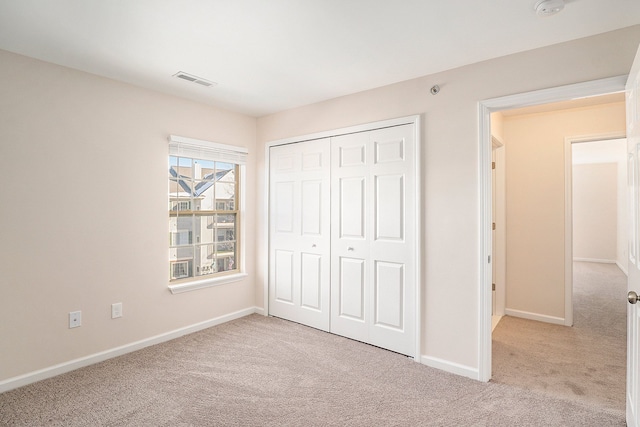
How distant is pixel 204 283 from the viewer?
11.8ft

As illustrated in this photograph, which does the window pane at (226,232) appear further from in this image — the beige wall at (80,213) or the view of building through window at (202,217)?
the beige wall at (80,213)

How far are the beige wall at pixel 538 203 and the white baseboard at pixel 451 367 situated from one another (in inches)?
77.4

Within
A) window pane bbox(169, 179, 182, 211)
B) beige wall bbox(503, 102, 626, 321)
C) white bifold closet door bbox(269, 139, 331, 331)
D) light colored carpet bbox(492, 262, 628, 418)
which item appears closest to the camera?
light colored carpet bbox(492, 262, 628, 418)

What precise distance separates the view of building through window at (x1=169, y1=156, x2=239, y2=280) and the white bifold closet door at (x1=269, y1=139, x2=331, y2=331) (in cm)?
52

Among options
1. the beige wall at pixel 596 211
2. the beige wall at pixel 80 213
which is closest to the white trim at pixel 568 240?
the beige wall at pixel 80 213

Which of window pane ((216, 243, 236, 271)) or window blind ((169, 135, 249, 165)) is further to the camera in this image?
window pane ((216, 243, 236, 271))

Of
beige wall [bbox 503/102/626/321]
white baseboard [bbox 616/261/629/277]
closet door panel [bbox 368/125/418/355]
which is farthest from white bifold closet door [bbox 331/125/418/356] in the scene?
white baseboard [bbox 616/261/629/277]

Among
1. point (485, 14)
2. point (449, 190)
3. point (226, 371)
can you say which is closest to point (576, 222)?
point (449, 190)

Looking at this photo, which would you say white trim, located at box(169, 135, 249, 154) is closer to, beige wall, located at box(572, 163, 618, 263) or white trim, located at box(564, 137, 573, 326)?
white trim, located at box(564, 137, 573, 326)

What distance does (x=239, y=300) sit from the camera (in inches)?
158

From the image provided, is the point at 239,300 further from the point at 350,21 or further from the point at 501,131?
the point at 501,131

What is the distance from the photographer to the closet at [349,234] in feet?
9.70

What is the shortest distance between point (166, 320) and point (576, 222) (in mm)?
9556

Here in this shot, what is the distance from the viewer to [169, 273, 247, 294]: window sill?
133 inches
